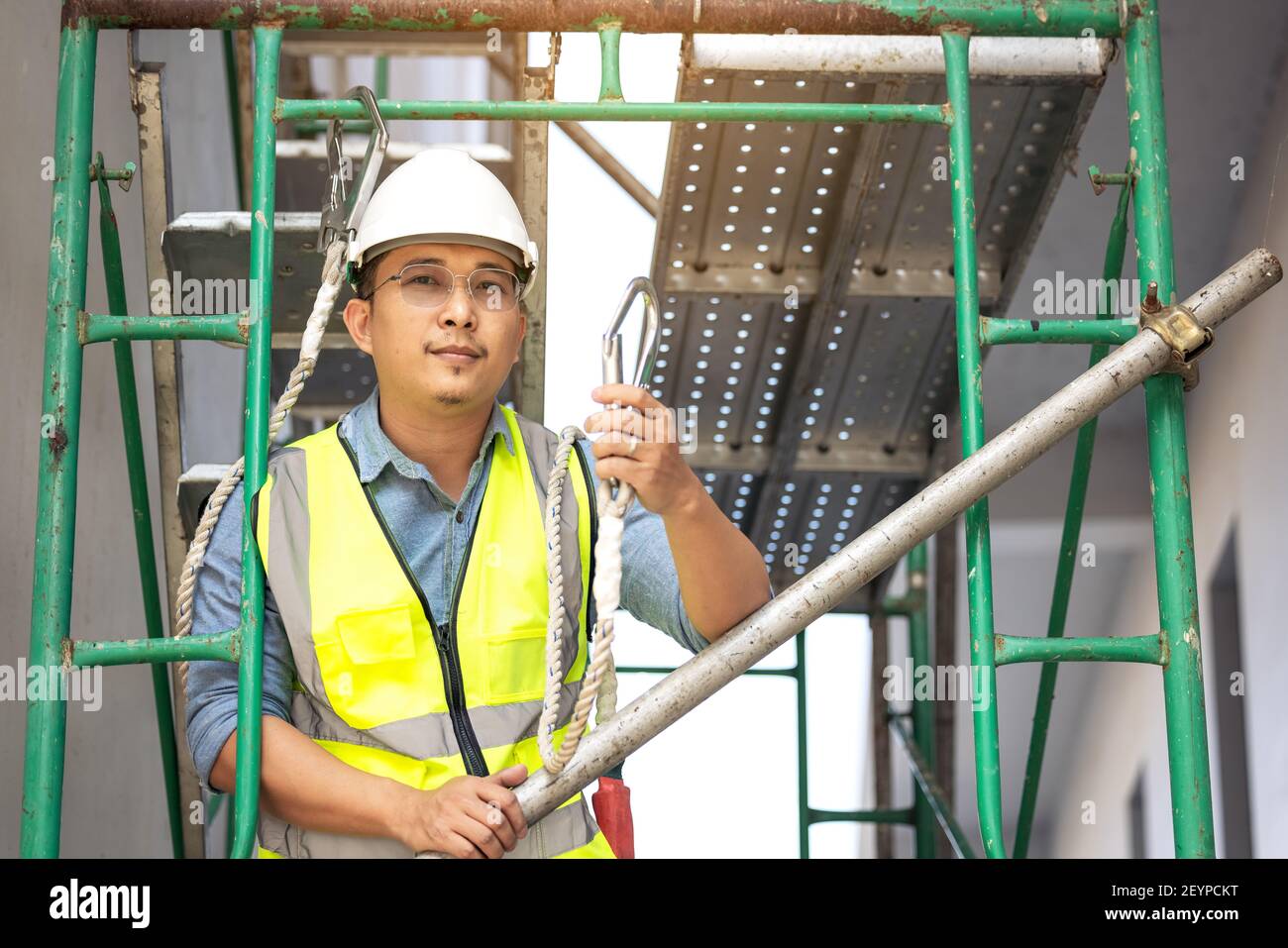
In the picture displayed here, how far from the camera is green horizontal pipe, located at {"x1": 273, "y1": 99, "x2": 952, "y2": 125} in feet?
11.1

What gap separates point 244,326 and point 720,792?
9526mm

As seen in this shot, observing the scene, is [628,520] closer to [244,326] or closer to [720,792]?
[244,326]

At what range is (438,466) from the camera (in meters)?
3.46

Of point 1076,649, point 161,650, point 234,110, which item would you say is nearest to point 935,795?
point 1076,649

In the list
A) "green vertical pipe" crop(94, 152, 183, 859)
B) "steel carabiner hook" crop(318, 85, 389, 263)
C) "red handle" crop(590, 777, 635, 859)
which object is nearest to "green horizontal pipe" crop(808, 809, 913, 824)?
"green vertical pipe" crop(94, 152, 183, 859)

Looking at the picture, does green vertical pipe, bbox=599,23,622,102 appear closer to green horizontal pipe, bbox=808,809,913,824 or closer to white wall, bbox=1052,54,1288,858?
green horizontal pipe, bbox=808,809,913,824

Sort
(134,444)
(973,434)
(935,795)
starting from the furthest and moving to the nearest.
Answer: (935,795) < (134,444) < (973,434)

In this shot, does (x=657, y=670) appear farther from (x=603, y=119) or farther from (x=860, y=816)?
(x=603, y=119)

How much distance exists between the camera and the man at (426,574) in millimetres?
3057

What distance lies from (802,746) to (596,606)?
3566mm

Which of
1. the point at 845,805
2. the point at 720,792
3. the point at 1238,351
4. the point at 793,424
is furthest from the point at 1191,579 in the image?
the point at 845,805

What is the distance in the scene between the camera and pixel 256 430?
3197mm

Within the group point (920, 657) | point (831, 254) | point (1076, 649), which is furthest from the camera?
point (920, 657)

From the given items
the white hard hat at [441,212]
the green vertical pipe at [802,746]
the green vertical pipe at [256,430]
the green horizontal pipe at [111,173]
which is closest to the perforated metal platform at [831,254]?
the green vertical pipe at [802,746]
